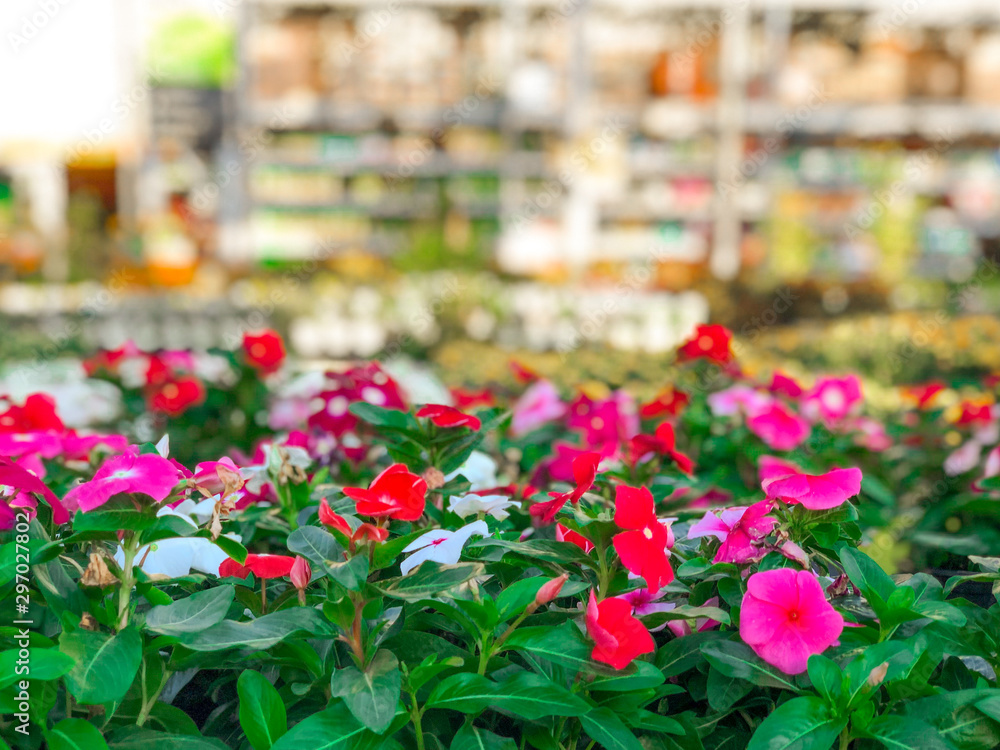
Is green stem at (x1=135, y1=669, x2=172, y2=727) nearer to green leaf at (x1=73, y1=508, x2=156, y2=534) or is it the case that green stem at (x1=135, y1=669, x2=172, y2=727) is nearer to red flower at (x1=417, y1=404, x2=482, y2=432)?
green leaf at (x1=73, y1=508, x2=156, y2=534)

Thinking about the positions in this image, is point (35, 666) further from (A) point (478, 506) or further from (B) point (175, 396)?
(B) point (175, 396)

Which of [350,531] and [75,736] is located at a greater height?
[350,531]

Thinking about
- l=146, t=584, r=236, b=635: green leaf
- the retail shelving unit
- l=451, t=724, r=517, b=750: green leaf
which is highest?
the retail shelving unit

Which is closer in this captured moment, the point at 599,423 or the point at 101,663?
the point at 101,663

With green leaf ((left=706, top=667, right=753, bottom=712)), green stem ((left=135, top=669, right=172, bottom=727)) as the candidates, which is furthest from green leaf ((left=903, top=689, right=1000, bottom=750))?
green stem ((left=135, top=669, right=172, bottom=727))

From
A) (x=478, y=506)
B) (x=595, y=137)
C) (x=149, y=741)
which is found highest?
(x=595, y=137)

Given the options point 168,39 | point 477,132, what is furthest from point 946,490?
point 168,39

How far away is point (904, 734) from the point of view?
0.66 metres

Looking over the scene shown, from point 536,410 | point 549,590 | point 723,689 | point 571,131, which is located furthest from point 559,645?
point 571,131

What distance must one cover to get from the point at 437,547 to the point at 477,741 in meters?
0.17

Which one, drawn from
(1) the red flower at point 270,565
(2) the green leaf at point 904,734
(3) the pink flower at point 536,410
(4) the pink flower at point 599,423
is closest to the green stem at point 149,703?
(1) the red flower at point 270,565

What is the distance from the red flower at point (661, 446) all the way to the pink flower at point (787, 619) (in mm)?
442

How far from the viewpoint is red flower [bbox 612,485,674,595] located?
2.31 feet

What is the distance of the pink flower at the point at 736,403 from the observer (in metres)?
1.55
